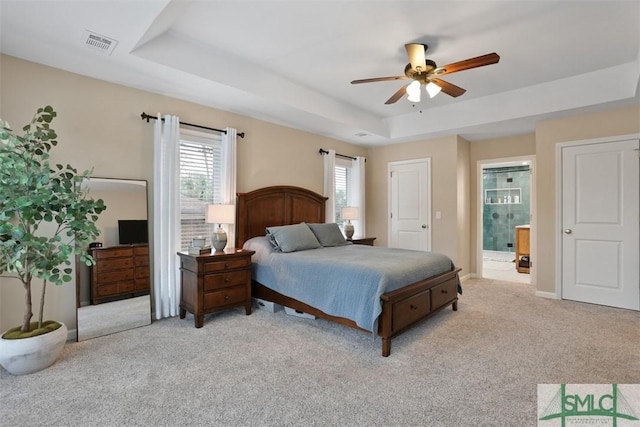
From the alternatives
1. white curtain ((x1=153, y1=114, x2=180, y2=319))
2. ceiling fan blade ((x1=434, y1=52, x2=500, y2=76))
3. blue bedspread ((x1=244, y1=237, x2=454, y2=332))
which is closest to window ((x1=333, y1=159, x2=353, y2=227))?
blue bedspread ((x1=244, y1=237, x2=454, y2=332))

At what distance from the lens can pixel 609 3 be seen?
8.05ft

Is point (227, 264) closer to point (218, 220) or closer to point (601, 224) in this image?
point (218, 220)

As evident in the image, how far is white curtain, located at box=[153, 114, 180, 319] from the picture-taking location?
3461 mm

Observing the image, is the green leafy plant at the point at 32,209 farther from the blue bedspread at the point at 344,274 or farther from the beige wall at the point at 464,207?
the beige wall at the point at 464,207

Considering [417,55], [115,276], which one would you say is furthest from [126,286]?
[417,55]

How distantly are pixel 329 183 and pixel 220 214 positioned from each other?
7.52ft

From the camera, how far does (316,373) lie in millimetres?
2352

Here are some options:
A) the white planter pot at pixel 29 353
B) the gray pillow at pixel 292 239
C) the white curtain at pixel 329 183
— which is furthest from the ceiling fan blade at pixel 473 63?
the white planter pot at pixel 29 353

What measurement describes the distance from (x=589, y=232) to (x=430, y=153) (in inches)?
98.6

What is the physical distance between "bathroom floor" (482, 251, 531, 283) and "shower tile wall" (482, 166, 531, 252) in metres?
0.23

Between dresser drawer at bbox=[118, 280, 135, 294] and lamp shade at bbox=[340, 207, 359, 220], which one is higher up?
lamp shade at bbox=[340, 207, 359, 220]

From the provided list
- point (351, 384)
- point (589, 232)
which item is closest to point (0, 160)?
point (351, 384)

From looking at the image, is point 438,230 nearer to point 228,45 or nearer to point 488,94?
point 488,94

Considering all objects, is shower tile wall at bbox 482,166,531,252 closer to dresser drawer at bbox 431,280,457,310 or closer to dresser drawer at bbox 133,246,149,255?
dresser drawer at bbox 431,280,457,310
